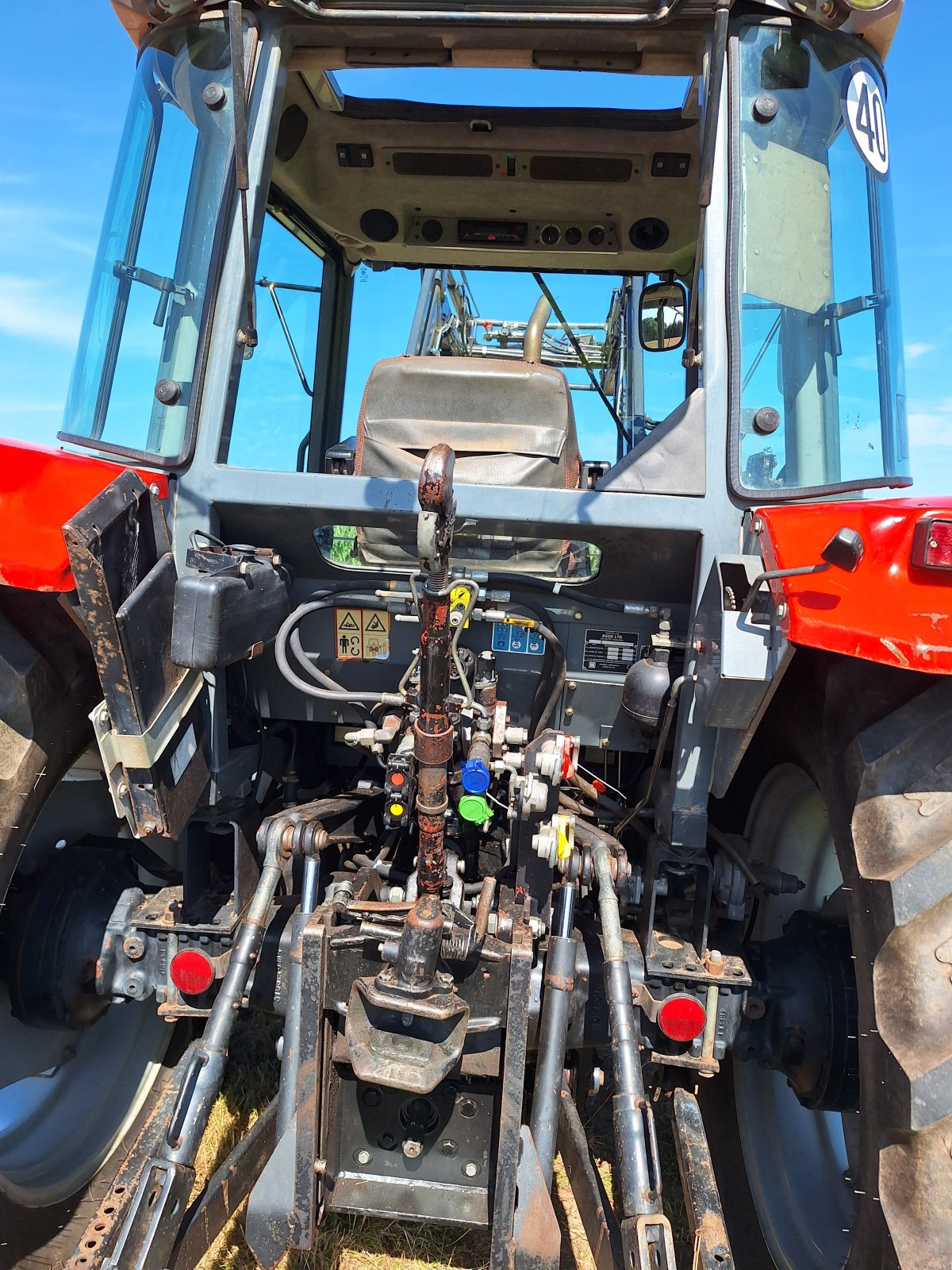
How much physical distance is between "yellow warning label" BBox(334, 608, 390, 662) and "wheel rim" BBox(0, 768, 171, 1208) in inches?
25.2

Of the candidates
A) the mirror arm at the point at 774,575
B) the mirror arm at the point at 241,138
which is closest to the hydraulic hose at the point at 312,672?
the mirror arm at the point at 241,138

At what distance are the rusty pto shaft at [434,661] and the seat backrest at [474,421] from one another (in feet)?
2.42

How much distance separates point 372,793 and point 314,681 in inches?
15.8

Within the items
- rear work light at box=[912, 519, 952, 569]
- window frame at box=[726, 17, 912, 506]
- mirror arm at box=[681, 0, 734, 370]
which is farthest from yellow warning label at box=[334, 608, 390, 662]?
rear work light at box=[912, 519, 952, 569]

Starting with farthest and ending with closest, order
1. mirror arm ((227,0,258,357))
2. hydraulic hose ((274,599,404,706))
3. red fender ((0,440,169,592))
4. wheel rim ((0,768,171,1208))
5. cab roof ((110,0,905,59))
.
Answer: wheel rim ((0,768,171,1208))
hydraulic hose ((274,599,404,706))
cab roof ((110,0,905,59))
mirror arm ((227,0,258,357))
red fender ((0,440,169,592))

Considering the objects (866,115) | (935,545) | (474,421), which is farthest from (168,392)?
(866,115)

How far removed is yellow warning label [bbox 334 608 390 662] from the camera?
2.01m

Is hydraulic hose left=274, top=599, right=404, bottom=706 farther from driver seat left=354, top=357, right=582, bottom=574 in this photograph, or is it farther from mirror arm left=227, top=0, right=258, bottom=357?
mirror arm left=227, top=0, right=258, bottom=357

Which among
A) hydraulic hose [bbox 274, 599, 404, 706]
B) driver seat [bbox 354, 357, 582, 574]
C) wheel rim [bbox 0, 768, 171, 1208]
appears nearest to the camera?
hydraulic hose [bbox 274, 599, 404, 706]

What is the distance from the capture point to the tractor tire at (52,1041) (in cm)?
161

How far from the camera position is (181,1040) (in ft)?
7.88

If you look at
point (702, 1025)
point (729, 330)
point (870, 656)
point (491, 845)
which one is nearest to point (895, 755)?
point (870, 656)

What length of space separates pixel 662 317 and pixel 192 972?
7.45ft

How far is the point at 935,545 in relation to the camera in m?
1.26
